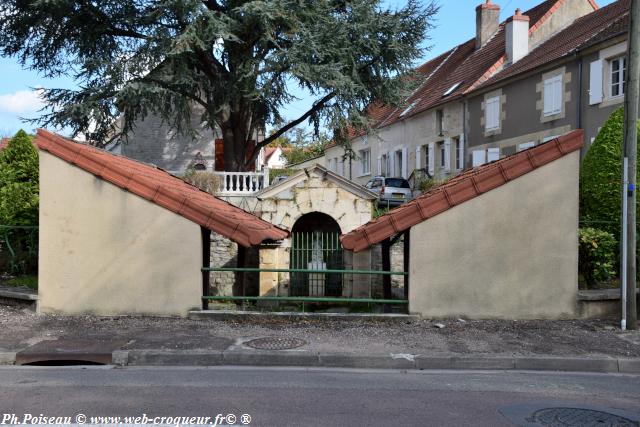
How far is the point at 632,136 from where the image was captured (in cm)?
870

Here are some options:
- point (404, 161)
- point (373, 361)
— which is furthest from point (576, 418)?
point (404, 161)

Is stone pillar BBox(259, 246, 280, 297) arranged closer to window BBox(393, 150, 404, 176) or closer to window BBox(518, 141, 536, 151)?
window BBox(518, 141, 536, 151)

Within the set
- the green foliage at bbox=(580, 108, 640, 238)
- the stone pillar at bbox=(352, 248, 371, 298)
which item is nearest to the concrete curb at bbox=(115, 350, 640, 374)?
the green foliage at bbox=(580, 108, 640, 238)

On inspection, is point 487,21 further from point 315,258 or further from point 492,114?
point 315,258

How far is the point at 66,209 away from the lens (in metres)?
9.76

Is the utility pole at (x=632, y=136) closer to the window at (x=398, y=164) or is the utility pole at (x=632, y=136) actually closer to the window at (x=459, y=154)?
the window at (x=459, y=154)

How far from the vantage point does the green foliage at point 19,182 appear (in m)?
13.5

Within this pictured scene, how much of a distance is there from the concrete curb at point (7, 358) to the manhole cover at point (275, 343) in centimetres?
281

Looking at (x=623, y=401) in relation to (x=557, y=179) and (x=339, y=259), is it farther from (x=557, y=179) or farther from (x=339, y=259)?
(x=339, y=259)

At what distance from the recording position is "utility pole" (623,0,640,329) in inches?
340

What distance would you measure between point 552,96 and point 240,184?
12436 millimetres

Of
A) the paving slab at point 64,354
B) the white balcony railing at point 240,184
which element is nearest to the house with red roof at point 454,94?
the white balcony railing at point 240,184

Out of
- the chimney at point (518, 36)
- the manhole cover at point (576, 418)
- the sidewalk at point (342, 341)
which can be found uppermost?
the chimney at point (518, 36)

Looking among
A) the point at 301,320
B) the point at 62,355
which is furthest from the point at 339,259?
the point at 62,355
